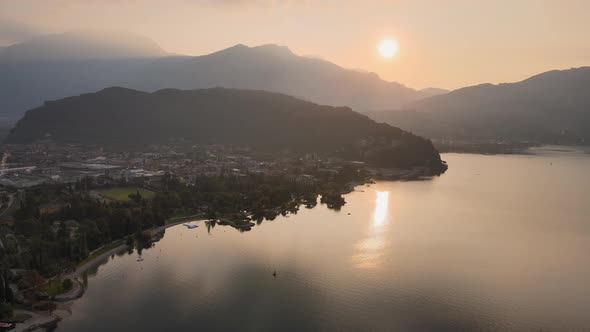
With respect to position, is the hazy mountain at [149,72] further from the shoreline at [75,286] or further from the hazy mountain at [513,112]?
the shoreline at [75,286]

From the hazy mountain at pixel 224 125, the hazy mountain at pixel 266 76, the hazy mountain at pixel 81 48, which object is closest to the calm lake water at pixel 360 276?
the hazy mountain at pixel 224 125

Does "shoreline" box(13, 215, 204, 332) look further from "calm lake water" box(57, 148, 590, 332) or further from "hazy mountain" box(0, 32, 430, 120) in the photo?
"hazy mountain" box(0, 32, 430, 120)

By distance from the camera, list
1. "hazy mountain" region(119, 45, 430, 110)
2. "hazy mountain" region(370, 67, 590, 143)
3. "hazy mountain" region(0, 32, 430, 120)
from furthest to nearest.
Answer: "hazy mountain" region(0, 32, 430, 120)
"hazy mountain" region(119, 45, 430, 110)
"hazy mountain" region(370, 67, 590, 143)

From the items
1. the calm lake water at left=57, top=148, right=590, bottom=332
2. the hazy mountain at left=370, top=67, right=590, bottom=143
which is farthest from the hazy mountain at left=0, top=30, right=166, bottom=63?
the calm lake water at left=57, top=148, right=590, bottom=332

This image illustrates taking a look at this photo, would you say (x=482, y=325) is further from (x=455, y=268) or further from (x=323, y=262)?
(x=323, y=262)

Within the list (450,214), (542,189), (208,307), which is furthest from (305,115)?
(208,307)

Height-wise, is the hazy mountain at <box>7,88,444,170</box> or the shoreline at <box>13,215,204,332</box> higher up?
the hazy mountain at <box>7,88,444,170</box>

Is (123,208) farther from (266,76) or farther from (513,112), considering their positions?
(513,112)
